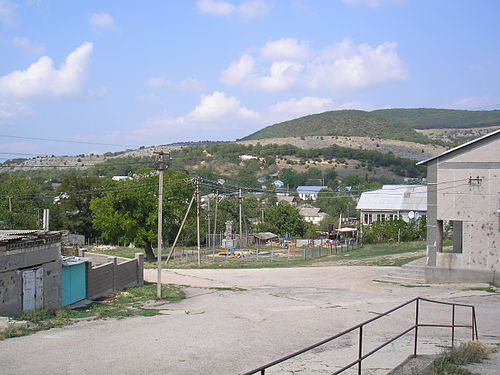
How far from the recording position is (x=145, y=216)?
48.2 metres

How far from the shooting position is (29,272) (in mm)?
18062

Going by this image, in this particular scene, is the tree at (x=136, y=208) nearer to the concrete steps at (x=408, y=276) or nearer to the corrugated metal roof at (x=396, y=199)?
the concrete steps at (x=408, y=276)

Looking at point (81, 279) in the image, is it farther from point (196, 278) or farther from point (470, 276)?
point (470, 276)

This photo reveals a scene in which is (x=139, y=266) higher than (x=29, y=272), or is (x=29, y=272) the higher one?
(x=29, y=272)

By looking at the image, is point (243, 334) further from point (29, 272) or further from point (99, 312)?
point (29, 272)

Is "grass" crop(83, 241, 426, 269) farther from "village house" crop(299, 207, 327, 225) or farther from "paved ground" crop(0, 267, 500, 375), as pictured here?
"village house" crop(299, 207, 327, 225)

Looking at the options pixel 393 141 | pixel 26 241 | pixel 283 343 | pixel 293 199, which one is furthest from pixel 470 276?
pixel 393 141

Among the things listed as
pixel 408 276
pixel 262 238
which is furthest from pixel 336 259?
pixel 262 238

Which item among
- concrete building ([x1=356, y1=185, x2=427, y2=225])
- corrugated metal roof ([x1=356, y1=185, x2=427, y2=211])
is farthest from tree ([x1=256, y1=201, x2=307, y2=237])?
corrugated metal roof ([x1=356, y1=185, x2=427, y2=211])

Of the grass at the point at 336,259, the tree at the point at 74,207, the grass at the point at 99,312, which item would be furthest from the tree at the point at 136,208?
the grass at the point at 99,312

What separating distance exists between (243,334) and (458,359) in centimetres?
703

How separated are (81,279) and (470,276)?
670 inches

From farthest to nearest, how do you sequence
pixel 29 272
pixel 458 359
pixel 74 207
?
pixel 74 207 < pixel 29 272 < pixel 458 359

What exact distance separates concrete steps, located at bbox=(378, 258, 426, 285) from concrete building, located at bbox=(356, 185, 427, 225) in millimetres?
35774
